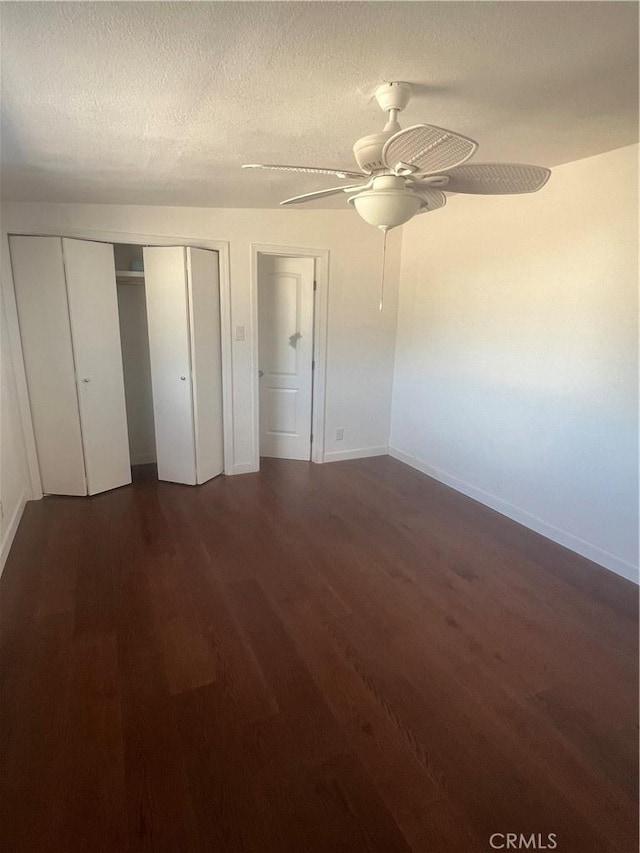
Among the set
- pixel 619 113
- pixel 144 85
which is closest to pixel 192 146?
pixel 144 85

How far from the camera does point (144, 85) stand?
1573 mm

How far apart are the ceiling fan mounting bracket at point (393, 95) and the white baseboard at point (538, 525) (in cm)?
271

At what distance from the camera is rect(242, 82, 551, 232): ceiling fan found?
137cm

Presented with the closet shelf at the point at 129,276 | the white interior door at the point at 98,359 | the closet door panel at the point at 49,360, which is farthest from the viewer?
the closet shelf at the point at 129,276

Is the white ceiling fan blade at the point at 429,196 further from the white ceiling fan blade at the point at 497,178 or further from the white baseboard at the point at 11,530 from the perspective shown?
the white baseboard at the point at 11,530

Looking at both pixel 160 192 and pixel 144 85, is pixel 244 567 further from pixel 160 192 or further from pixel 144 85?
pixel 160 192

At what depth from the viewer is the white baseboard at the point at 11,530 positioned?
8.75 ft

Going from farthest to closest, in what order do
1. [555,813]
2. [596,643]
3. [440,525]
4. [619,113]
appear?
1. [440,525]
2. [596,643]
3. [619,113]
4. [555,813]

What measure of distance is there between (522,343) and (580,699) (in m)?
2.20

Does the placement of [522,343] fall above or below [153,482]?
above

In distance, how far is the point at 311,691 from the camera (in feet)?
5.97

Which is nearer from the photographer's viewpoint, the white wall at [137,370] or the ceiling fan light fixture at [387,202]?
the ceiling fan light fixture at [387,202]

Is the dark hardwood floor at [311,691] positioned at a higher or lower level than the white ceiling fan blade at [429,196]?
lower

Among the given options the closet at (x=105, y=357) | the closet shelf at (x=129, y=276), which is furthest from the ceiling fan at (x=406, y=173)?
the closet shelf at (x=129, y=276)
